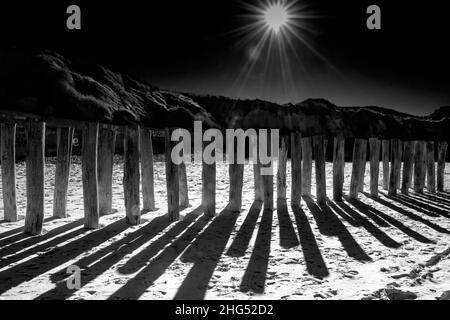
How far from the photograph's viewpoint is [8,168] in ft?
18.1

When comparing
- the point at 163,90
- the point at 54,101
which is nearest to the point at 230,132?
the point at 54,101

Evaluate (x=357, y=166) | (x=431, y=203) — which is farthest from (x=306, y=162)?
(x=431, y=203)

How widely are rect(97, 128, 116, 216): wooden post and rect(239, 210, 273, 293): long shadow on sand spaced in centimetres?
282

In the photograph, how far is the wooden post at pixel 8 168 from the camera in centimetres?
549

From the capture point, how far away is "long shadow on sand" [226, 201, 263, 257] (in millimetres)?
4262

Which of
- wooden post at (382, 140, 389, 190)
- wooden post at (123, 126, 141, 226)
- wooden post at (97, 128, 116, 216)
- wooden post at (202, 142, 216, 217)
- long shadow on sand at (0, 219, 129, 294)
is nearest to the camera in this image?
long shadow on sand at (0, 219, 129, 294)

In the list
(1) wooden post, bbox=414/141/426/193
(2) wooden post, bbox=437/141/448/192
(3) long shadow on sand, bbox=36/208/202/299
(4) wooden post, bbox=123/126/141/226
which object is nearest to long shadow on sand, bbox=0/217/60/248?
(3) long shadow on sand, bbox=36/208/202/299

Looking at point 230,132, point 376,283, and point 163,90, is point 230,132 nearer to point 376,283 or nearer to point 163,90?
point 376,283

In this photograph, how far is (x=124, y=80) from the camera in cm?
3759

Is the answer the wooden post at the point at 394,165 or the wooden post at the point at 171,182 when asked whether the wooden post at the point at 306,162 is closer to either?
the wooden post at the point at 394,165

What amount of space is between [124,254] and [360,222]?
13.3ft

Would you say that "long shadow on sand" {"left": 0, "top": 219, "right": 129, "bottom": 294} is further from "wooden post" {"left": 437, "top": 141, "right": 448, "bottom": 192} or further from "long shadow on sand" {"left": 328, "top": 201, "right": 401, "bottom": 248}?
"wooden post" {"left": 437, "top": 141, "right": 448, "bottom": 192}

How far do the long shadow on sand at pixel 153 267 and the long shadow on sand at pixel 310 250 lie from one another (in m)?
1.56

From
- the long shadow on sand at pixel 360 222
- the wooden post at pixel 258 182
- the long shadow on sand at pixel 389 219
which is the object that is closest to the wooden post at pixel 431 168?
the long shadow on sand at pixel 389 219
